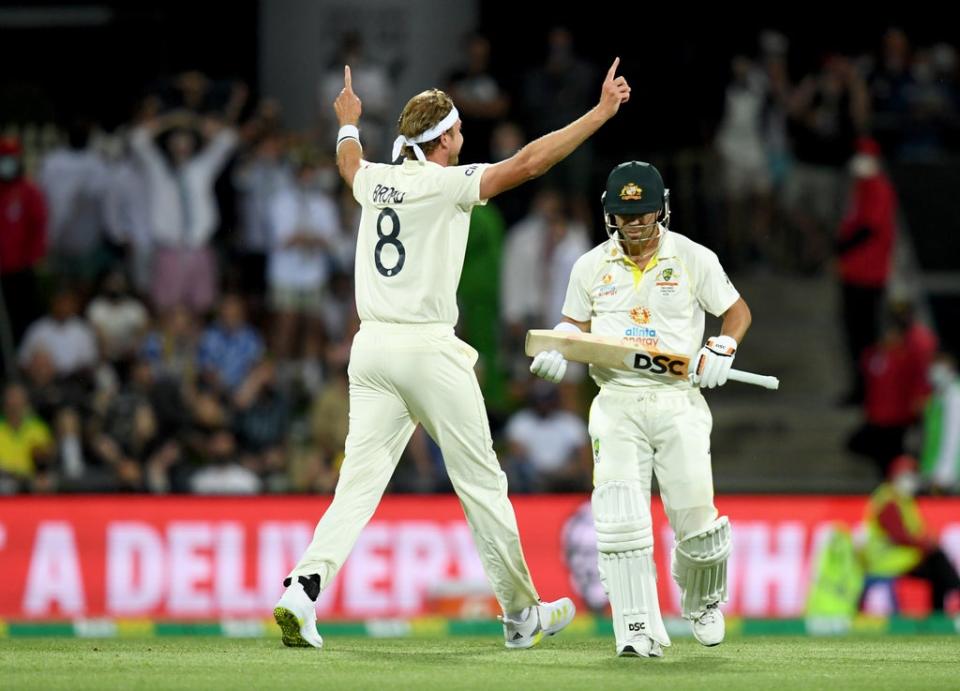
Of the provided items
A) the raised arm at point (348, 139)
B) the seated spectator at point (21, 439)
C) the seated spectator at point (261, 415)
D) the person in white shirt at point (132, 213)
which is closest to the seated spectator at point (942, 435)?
the seated spectator at point (261, 415)

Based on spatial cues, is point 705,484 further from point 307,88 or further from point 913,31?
point 913,31

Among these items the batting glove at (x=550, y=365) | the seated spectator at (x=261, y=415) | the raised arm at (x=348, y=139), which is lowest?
the seated spectator at (x=261, y=415)

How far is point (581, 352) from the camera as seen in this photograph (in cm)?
814

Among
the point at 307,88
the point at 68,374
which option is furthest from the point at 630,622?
Answer: the point at 307,88

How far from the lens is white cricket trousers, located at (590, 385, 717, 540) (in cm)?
829

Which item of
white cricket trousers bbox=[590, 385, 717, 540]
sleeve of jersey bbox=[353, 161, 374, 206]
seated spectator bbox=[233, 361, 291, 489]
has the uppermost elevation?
sleeve of jersey bbox=[353, 161, 374, 206]

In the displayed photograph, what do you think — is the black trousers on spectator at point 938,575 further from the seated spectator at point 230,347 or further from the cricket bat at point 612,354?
the cricket bat at point 612,354

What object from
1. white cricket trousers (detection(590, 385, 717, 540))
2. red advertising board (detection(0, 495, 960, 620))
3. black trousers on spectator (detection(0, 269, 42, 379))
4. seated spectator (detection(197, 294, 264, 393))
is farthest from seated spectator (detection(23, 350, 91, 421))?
white cricket trousers (detection(590, 385, 717, 540))

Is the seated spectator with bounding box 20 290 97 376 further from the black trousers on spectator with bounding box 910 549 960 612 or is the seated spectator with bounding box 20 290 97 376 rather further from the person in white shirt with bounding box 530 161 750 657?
the person in white shirt with bounding box 530 161 750 657

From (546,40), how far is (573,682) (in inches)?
609

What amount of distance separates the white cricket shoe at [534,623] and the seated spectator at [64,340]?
7.94 meters

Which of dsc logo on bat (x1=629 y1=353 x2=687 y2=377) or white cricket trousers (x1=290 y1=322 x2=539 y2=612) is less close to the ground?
dsc logo on bat (x1=629 y1=353 x2=687 y2=377)

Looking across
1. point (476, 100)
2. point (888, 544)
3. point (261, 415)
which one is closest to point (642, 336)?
point (888, 544)

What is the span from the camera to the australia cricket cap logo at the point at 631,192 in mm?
8227
